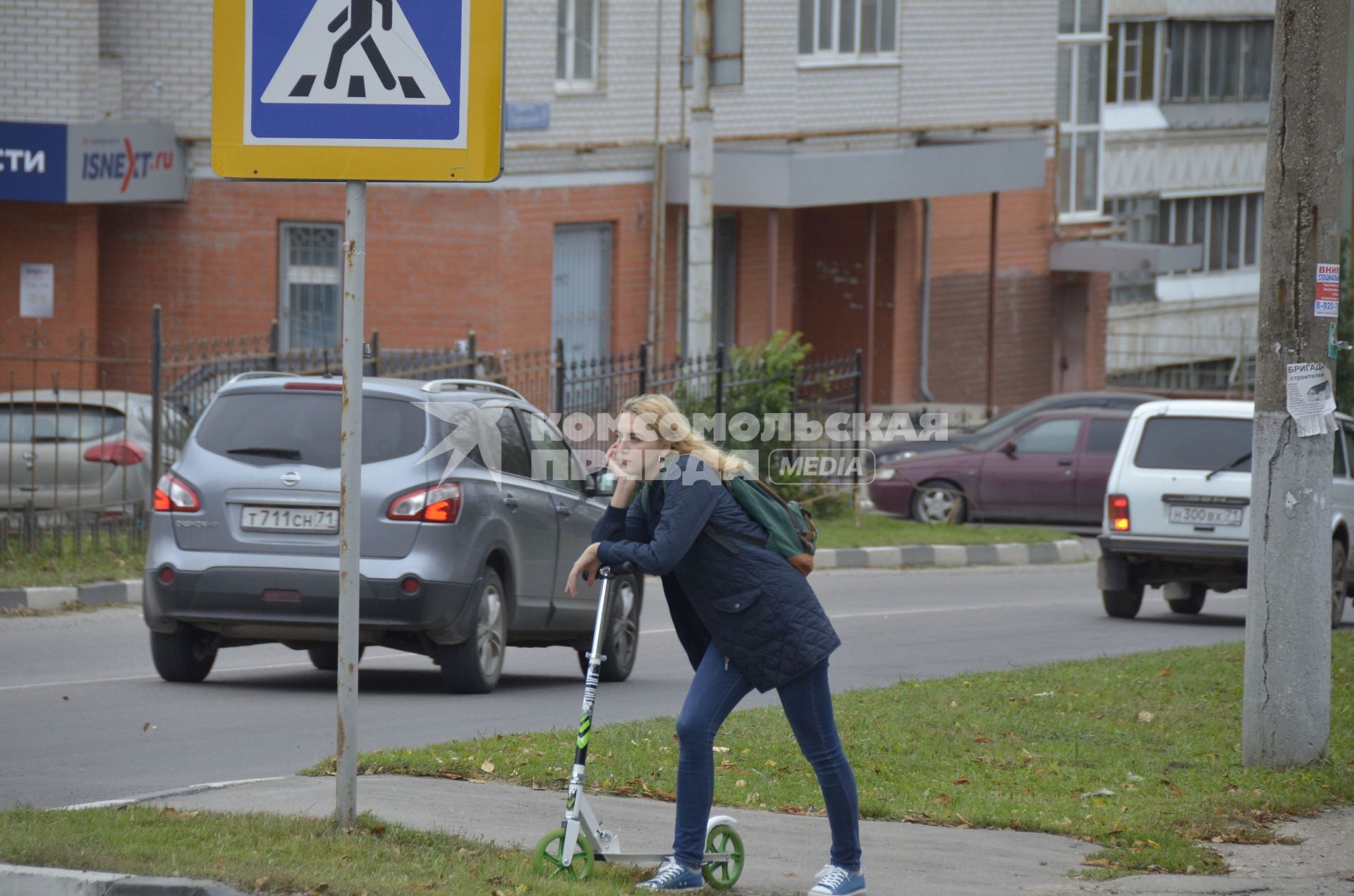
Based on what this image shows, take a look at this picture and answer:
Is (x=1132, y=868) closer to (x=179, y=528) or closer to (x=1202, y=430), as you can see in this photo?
(x=179, y=528)

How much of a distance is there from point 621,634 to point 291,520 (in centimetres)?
235

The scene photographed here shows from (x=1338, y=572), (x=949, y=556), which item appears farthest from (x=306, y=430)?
(x=949, y=556)

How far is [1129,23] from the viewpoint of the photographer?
44281mm

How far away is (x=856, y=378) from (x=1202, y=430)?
20.8ft

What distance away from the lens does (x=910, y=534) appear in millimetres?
21422

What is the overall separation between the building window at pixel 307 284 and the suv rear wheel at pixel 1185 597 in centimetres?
1213

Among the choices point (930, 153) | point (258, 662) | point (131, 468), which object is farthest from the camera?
point (930, 153)

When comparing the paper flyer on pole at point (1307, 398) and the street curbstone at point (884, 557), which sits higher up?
the paper flyer on pole at point (1307, 398)

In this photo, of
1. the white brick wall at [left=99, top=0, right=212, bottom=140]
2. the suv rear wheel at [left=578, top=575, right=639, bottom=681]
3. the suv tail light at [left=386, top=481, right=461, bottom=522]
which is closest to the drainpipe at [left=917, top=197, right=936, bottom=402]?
the white brick wall at [left=99, top=0, right=212, bottom=140]

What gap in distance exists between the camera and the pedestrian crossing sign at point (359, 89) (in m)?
6.16

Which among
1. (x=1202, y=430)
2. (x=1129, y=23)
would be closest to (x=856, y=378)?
(x=1202, y=430)

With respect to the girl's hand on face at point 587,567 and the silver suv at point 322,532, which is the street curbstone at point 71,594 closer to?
the silver suv at point 322,532

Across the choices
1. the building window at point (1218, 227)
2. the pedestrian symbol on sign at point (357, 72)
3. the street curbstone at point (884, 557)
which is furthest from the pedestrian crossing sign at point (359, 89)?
the building window at point (1218, 227)

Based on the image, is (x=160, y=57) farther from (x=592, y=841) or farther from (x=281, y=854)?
(x=592, y=841)
